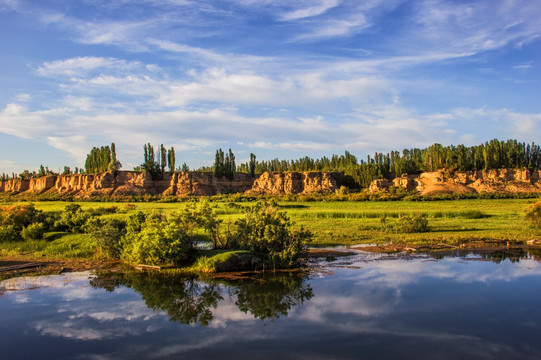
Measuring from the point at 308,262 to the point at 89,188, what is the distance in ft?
272

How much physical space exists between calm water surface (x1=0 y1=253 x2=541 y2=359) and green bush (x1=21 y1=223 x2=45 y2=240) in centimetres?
784

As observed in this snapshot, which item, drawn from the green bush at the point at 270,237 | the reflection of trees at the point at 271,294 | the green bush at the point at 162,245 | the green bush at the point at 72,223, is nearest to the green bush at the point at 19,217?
the green bush at the point at 72,223

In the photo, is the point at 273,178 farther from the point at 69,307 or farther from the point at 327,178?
the point at 69,307

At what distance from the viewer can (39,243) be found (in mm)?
21328

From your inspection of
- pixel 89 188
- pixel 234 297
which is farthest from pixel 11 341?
pixel 89 188

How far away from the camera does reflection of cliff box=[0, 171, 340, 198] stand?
90.6 meters

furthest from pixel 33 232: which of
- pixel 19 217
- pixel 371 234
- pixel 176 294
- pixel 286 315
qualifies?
pixel 371 234

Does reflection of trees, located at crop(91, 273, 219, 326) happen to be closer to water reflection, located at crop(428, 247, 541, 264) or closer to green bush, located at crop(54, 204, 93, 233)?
green bush, located at crop(54, 204, 93, 233)

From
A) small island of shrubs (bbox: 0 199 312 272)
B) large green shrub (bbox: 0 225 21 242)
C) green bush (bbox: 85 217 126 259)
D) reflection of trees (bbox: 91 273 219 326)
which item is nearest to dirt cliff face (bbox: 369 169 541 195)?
small island of shrubs (bbox: 0 199 312 272)

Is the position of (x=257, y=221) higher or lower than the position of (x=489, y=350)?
higher

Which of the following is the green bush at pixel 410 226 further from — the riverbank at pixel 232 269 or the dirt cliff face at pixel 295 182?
the dirt cliff face at pixel 295 182

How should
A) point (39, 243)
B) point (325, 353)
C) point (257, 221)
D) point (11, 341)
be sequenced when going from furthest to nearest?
1. point (39, 243)
2. point (257, 221)
3. point (11, 341)
4. point (325, 353)

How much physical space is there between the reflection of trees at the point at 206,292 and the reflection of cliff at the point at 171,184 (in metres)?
75.8

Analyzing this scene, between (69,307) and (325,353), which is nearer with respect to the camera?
(325,353)
